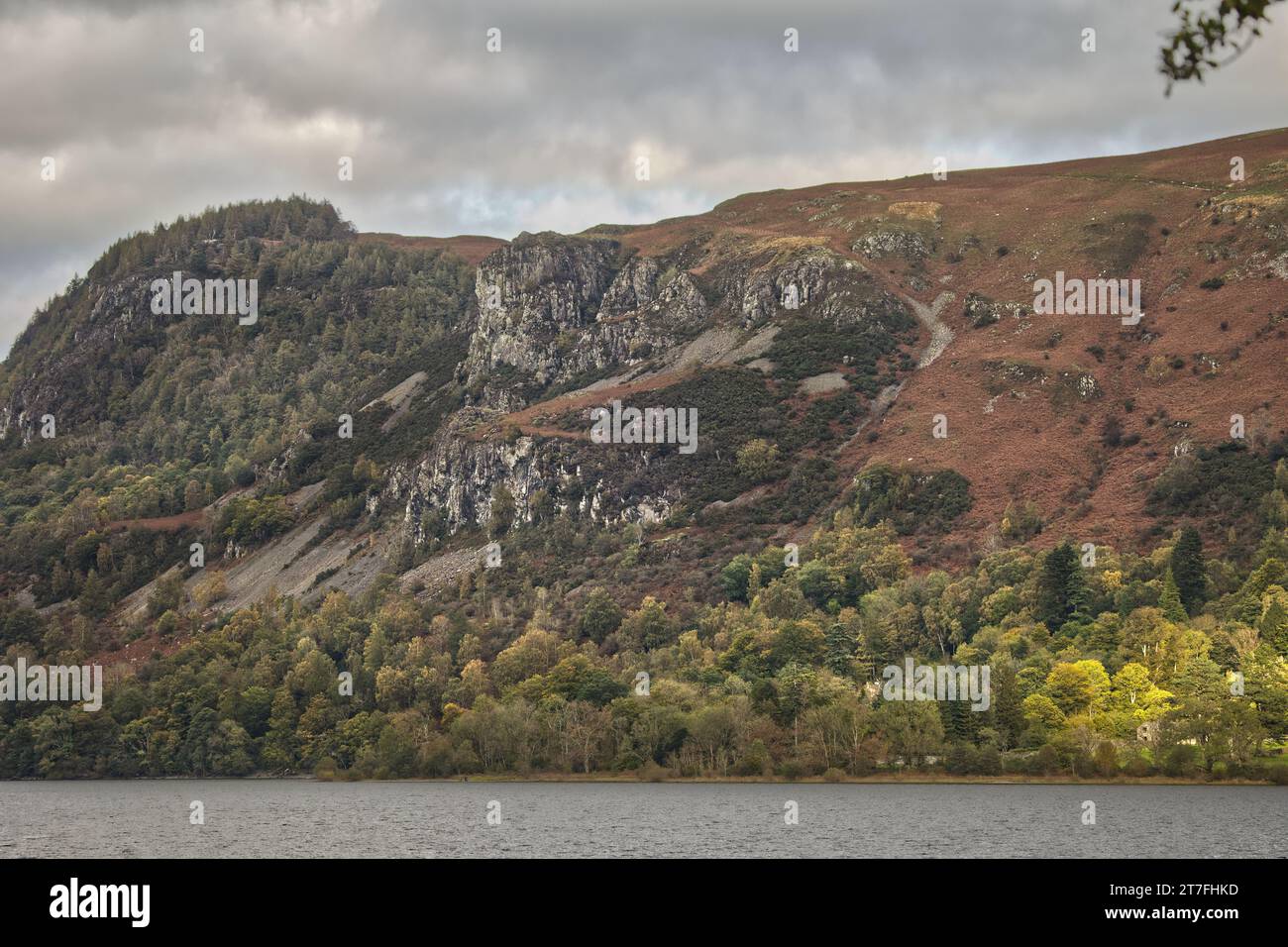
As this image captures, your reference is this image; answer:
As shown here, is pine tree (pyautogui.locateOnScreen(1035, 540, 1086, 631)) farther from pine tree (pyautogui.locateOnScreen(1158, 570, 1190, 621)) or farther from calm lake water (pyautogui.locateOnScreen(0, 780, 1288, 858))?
calm lake water (pyautogui.locateOnScreen(0, 780, 1288, 858))

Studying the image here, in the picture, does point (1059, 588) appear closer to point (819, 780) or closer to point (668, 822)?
point (819, 780)

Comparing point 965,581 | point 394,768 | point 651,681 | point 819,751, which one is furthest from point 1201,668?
point 394,768

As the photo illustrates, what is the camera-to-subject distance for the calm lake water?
8431 cm

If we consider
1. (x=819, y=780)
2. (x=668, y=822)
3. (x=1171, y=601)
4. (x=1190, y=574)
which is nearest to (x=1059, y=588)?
(x=1190, y=574)

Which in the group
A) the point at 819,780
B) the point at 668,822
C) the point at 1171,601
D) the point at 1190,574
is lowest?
the point at 819,780

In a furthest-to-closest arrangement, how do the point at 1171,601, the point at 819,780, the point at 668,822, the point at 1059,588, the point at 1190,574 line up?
1. the point at 1059,588
2. the point at 1190,574
3. the point at 1171,601
4. the point at 819,780
5. the point at 668,822

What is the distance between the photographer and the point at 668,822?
102625 millimetres

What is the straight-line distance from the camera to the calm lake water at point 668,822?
84.3 m

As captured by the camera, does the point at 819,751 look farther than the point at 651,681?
No

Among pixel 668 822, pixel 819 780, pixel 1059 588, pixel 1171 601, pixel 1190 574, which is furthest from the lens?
pixel 1059 588

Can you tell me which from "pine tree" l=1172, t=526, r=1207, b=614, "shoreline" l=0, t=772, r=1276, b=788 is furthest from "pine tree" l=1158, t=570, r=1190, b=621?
"shoreline" l=0, t=772, r=1276, b=788
